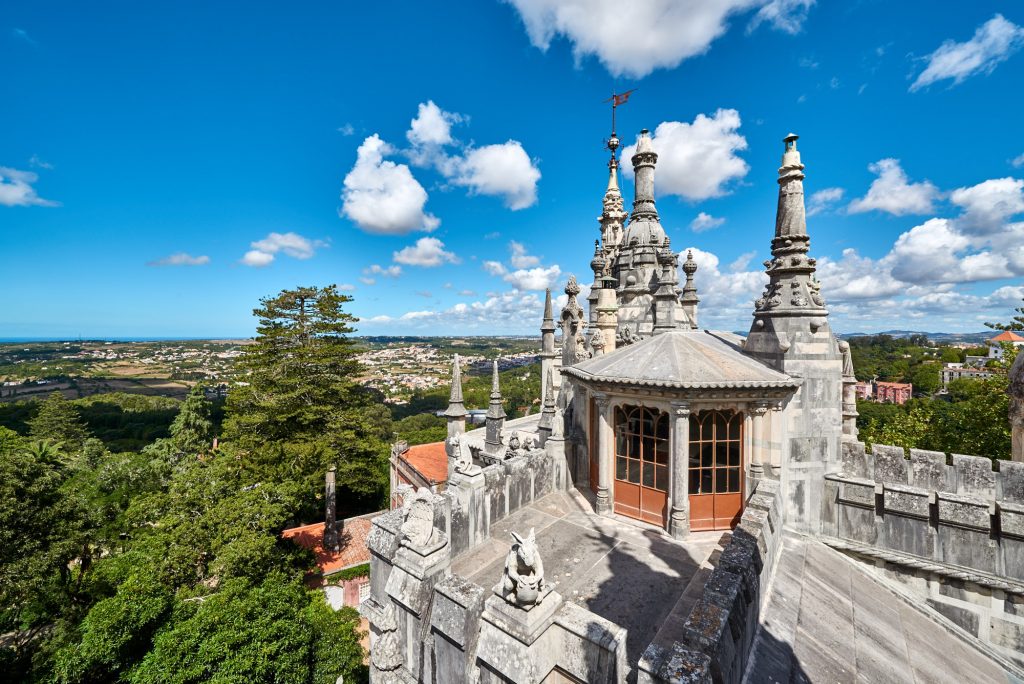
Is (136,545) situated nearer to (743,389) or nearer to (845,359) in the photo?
(743,389)

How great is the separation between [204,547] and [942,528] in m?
19.7

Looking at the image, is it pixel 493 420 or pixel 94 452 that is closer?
pixel 493 420

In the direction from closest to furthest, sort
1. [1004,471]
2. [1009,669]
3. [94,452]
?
1. [1009,669]
2. [1004,471]
3. [94,452]

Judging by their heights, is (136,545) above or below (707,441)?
below

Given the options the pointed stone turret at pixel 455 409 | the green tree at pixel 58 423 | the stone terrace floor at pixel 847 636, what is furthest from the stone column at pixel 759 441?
the green tree at pixel 58 423

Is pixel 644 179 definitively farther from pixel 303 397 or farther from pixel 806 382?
pixel 303 397

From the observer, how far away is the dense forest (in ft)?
31.9

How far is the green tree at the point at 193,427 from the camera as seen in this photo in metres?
27.9

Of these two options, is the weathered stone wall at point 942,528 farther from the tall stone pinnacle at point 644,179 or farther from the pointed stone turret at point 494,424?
the pointed stone turret at point 494,424

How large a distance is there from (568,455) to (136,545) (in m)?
15.5

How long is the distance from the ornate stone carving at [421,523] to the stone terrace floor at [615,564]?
1.35 meters

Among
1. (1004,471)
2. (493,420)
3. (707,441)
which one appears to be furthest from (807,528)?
(493,420)

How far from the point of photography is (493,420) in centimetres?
1978

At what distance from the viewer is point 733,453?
8.70 metres
